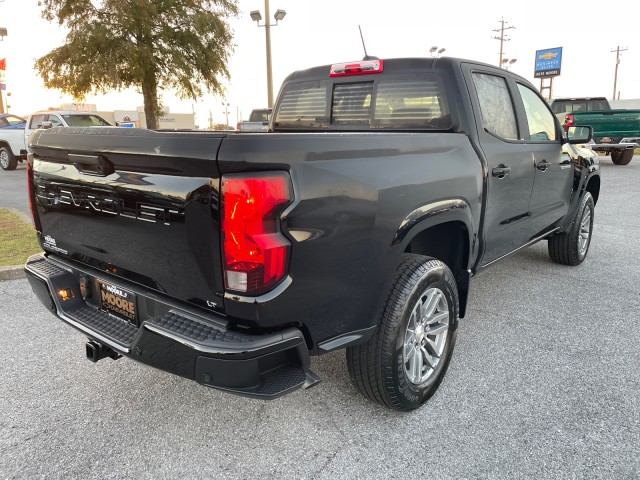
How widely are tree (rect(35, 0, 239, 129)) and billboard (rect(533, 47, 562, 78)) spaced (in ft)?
150

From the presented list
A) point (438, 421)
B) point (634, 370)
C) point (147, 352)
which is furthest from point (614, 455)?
point (147, 352)

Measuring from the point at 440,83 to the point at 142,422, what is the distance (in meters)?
2.65

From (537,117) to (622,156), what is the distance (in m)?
14.6

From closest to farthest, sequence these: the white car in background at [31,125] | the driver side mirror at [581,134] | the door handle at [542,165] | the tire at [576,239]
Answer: the door handle at [542,165] < the driver side mirror at [581,134] < the tire at [576,239] < the white car in background at [31,125]

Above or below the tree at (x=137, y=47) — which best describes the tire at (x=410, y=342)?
below

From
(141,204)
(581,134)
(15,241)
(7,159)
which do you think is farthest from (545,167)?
(7,159)

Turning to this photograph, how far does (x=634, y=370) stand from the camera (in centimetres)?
302

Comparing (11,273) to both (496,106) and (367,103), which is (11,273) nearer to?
(367,103)

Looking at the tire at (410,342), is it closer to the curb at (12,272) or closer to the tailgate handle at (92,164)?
the tailgate handle at (92,164)

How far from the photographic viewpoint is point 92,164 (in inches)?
87.8

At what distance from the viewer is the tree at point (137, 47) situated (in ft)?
59.9

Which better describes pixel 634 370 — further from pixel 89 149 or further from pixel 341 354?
pixel 89 149

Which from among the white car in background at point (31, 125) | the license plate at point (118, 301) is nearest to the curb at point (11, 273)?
the license plate at point (118, 301)

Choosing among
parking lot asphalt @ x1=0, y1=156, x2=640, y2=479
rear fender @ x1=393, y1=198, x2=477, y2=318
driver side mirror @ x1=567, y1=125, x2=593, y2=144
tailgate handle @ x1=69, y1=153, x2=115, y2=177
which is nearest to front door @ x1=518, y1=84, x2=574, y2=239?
driver side mirror @ x1=567, y1=125, x2=593, y2=144
